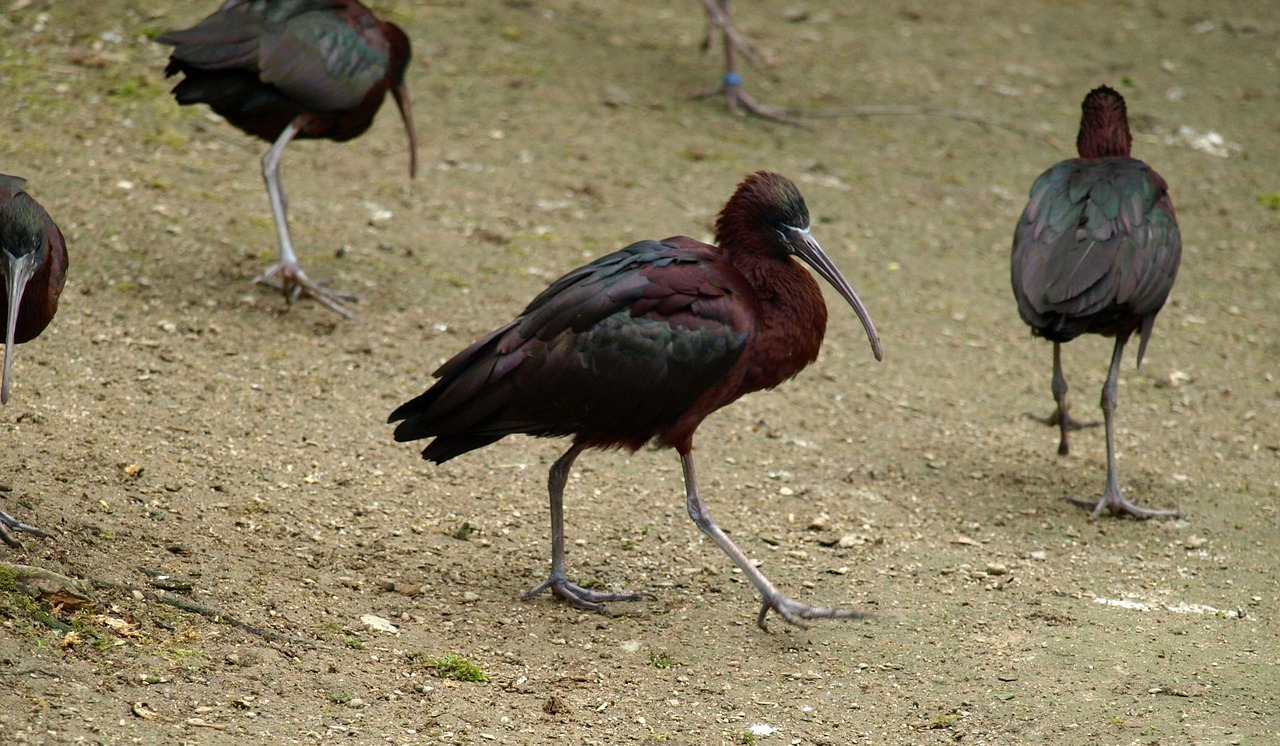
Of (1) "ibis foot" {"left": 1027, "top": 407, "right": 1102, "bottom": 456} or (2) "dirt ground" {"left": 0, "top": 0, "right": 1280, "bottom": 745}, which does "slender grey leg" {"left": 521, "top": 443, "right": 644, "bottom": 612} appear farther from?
(1) "ibis foot" {"left": 1027, "top": 407, "right": 1102, "bottom": 456}

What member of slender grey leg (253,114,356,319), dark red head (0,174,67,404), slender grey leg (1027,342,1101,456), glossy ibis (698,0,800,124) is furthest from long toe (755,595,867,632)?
glossy ibis (698,0,800,124)

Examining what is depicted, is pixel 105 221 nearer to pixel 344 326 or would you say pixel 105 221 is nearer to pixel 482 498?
pixel 344 326

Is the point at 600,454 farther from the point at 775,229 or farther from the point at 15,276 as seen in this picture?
the point at 15,276

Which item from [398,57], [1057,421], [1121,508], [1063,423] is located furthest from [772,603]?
[398,57]

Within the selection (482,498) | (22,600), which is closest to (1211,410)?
(482,498)

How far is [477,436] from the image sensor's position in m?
4.73

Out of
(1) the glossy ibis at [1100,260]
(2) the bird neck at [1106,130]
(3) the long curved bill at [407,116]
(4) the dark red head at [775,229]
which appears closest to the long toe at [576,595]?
(4) the dark red head at [775,229]

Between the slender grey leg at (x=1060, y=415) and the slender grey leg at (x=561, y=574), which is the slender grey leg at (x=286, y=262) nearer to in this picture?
the slender grey leg at (x=561, y=574)

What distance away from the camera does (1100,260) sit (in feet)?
19.2

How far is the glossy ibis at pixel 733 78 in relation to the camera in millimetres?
10062

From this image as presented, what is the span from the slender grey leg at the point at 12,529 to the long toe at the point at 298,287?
2.73 m

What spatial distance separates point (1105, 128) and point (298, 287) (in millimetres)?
4316

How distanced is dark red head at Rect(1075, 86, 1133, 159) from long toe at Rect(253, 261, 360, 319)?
13.1 ft

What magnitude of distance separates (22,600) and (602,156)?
5999 mm
